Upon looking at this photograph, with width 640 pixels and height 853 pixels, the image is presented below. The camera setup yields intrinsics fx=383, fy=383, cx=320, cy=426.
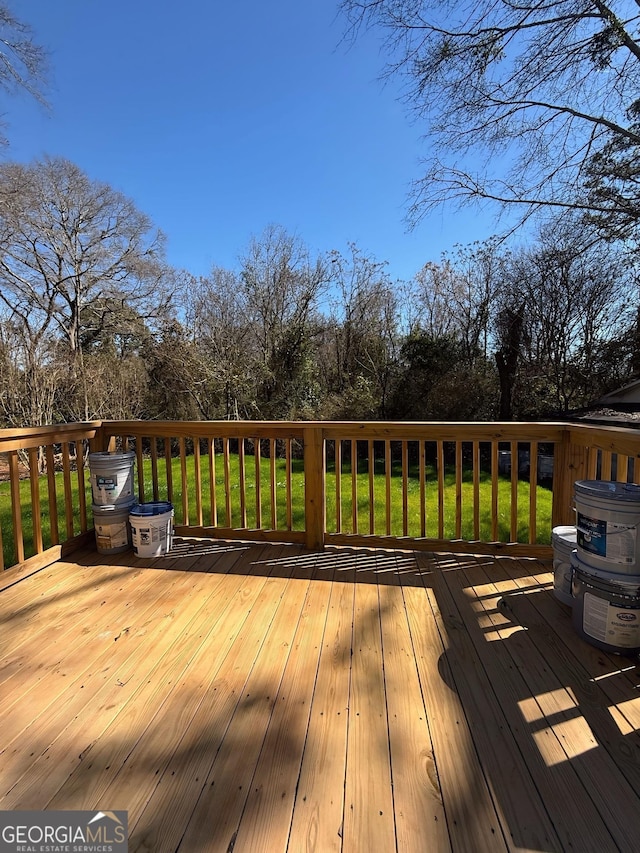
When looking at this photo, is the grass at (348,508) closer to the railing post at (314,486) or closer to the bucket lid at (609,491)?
the railing post at (314,486)

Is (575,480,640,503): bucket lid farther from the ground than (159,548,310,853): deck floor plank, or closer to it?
farther from the ground

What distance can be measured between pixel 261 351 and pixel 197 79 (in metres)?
4.92

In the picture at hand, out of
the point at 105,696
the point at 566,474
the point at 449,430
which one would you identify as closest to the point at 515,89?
the point at 449,430

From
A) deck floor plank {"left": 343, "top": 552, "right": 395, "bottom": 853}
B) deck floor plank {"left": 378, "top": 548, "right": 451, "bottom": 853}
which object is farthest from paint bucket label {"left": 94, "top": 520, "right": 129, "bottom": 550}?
deck floor plank {"left": 378, "top": 548, "right": 451, "bottom": 853}

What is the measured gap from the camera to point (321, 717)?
4.71ft

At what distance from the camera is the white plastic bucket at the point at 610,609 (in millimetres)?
1746

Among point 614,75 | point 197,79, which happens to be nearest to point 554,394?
point 614,75

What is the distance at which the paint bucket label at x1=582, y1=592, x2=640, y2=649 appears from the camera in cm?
176

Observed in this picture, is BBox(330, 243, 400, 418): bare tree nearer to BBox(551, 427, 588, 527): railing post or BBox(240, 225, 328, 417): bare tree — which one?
BBox(240, 225, 328, 417): bare tree

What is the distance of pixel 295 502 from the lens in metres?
4.67

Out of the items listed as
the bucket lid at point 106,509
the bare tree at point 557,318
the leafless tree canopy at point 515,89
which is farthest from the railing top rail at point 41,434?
the bare tree at point 557,318

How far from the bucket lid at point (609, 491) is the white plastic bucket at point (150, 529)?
9.19 feet

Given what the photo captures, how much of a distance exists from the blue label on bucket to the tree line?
225 inches

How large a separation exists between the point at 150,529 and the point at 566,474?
3170 millimetres
